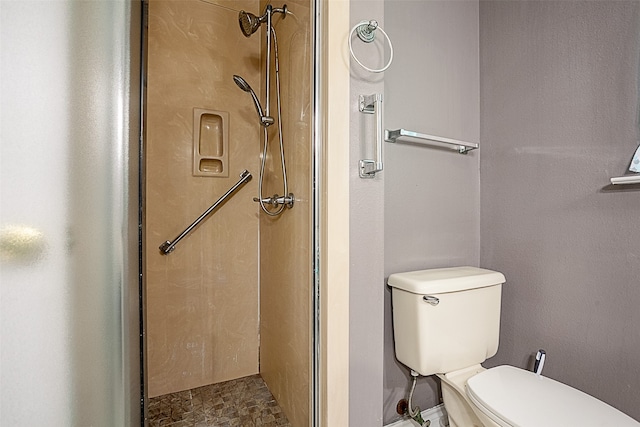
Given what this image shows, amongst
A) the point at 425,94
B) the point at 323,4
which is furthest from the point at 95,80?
the point at 425,94

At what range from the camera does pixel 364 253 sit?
103 centimetres

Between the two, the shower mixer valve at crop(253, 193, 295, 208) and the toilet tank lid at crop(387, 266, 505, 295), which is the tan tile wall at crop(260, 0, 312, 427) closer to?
the shower mixer valve at crop(253, 193, 295, 208)

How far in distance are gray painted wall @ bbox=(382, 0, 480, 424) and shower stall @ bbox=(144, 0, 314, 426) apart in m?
0.43

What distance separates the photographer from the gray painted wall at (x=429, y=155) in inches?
52.5

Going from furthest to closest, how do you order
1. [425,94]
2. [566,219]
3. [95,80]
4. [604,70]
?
1. [425,94]
2. [566,219]
3. [604,70]
4. [95,80]

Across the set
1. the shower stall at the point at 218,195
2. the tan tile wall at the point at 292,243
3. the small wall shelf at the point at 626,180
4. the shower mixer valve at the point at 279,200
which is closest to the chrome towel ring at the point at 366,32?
the tan tile wall at the point at 292,243

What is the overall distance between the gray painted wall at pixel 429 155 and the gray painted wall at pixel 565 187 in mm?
84

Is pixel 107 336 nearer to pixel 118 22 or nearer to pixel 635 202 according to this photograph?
pixel 118 22

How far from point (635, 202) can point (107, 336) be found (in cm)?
157

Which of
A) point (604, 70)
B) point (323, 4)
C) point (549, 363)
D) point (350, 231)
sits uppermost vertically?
point (323, 4)

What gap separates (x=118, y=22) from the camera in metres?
0.64

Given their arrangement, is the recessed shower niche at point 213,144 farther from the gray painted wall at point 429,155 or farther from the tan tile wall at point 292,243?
the gray painted wall at point 429,155

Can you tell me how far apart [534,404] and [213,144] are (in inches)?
67.9

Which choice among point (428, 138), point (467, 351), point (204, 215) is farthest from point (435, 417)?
point (204, 215)
